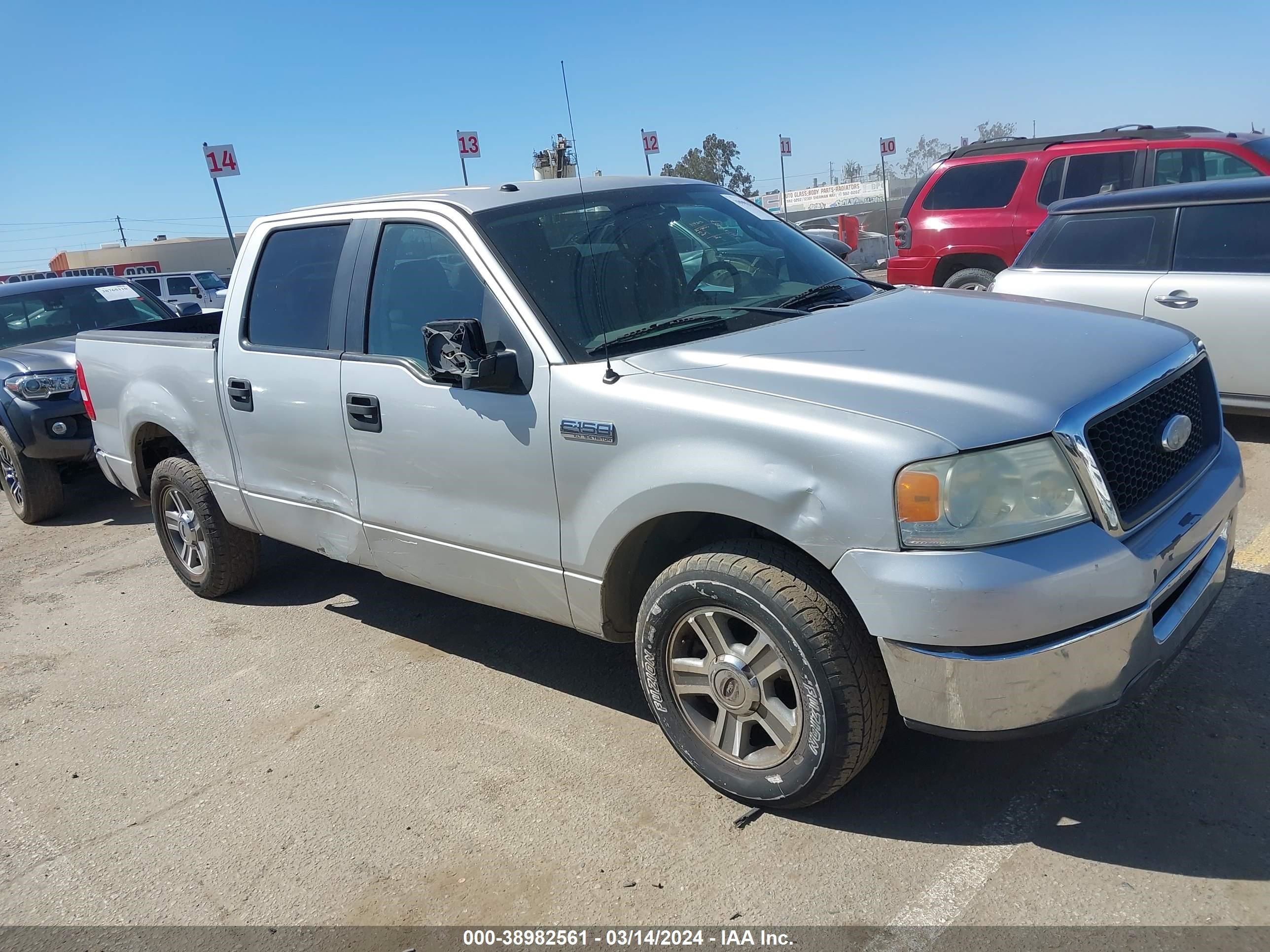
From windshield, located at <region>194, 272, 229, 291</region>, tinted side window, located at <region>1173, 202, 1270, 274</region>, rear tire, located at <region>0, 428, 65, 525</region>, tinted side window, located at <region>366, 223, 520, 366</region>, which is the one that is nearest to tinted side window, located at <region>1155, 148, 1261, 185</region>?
tinted side window, located at <region>1173, 202, 1270, 274</region>

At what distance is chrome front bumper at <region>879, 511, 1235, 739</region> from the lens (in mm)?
2520

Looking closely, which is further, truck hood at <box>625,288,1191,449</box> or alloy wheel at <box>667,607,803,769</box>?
alloy wheel at <box>667,607,803,769</box>

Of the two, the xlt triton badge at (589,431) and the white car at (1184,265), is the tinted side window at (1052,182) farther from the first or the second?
the xlt triton badge at (589,431)

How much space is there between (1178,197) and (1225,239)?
0.43 m

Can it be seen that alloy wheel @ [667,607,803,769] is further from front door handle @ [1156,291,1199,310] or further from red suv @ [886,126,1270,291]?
red suv @ [886,126,1270,291]

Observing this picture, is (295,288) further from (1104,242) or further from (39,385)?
(1104,242)

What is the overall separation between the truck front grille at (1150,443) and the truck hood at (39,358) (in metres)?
7.57

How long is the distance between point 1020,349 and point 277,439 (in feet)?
10.3

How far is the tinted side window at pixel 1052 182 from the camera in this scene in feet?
31.5

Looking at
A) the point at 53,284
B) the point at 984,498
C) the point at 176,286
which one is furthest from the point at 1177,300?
the point at 176,286

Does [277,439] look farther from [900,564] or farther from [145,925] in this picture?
[900,564]

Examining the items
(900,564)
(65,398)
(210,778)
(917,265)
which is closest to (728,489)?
(900,564)

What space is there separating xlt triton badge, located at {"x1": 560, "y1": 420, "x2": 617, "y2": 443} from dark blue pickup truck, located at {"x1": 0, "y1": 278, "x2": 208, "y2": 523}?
5242mm

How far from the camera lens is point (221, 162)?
17422 mm
